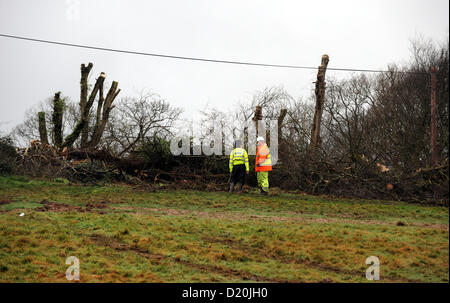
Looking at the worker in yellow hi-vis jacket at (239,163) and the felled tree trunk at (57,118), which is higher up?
the felled tree trunk at (57,118)

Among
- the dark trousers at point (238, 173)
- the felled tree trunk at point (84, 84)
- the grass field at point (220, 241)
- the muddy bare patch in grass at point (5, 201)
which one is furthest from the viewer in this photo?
the felled tree trunk at point (84, 84)

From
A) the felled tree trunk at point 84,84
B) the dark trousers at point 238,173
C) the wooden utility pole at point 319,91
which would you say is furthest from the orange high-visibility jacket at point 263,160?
the felled tree trunk at point 84,84

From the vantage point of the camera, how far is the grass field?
4891 mm

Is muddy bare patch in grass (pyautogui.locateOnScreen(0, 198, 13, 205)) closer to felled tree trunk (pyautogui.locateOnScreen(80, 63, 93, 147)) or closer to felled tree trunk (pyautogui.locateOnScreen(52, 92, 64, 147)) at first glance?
felled tree trunk (pyautogui.locateOnScreen(52, 92, 64, 147))

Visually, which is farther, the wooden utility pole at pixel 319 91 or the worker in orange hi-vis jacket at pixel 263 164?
the wooden utility pole at pixel 319 91

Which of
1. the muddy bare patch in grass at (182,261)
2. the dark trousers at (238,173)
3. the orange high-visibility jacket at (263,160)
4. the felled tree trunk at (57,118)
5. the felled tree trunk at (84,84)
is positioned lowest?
the muddy bare patch in grass at (182,261)

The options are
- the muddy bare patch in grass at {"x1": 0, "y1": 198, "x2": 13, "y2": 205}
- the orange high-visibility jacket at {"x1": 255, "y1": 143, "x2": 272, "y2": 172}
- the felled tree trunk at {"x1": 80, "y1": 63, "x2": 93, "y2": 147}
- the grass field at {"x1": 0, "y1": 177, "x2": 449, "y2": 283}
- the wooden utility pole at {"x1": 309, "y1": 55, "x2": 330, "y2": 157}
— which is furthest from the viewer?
the felled tree trunk at {"x1": 80, "y1": 63, "x2": 93, "y2": 147}

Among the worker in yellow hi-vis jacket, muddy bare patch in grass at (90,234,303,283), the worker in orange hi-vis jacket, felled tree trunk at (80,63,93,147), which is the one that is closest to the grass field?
muddy bare patch in grass at (90,234,303,283)

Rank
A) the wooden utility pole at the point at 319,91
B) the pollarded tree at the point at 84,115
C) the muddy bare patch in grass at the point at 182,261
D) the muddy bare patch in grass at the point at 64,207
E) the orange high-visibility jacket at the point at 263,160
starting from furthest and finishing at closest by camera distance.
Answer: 1. the pollarded tree at the point at 84,115
2. the wooden utility pole at the point at 319,91
3. the orange high-visibility jacket at the point at 263,160
4. the muddy bare patch in grass at the point at 64,207
5. the muddy bare patch in grass at the point at 182,261

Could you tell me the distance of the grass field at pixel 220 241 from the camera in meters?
4.89

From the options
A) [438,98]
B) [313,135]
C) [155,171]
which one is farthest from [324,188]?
[438,98]

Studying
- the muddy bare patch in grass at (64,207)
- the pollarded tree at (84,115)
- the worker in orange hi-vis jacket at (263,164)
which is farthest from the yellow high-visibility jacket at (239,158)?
the pollarded tree at (84,115)

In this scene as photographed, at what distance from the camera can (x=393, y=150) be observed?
10555 mm

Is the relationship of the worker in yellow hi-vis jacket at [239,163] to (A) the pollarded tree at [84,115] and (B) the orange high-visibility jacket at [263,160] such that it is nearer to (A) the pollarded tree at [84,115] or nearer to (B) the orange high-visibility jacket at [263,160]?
(B) the orange high-visibility jacket at [263,160]
